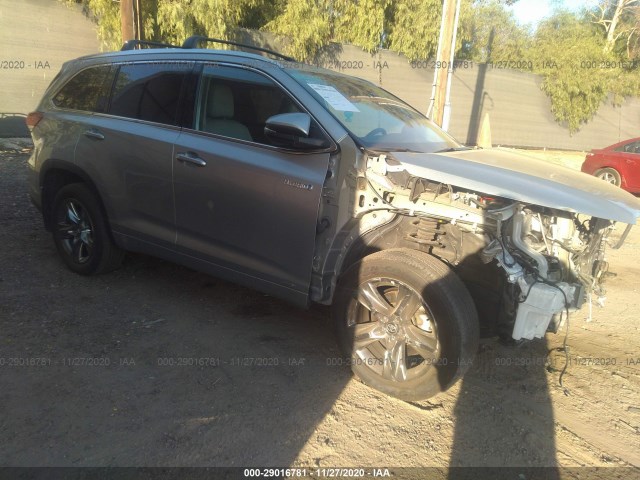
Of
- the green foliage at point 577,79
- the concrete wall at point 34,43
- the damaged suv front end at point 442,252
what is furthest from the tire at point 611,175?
the concrete wall at point 34,43

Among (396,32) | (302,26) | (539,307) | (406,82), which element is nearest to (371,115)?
(539,307)

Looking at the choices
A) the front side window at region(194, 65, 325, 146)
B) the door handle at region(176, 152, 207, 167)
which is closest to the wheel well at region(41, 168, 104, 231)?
the door handle at region(176, 152, 207, 167)

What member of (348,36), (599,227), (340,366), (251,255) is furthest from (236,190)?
(348,36)

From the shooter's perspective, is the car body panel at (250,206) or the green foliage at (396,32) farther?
the green foliage at (396,32)

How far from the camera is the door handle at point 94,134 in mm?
4243

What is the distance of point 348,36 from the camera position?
16016 mm

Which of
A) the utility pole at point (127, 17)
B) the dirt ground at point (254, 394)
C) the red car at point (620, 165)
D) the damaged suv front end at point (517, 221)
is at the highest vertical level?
the utility pole at point (127, 17)

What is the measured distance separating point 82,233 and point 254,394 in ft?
8.16

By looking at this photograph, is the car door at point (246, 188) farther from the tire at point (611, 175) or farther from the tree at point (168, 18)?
the tire at point (611, 175)

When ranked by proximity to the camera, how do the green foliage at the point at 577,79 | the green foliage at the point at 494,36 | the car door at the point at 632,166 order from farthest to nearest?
the green foliage at the point at 494,36 → the green foliage at the point at 577,79 → the car door at the point at 632,166

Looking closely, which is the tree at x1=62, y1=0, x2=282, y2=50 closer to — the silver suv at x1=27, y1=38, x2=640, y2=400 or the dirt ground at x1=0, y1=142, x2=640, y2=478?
the silver suv at x1=27, y1=38, x2=640, y2=400

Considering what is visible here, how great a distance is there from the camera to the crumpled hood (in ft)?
8.87

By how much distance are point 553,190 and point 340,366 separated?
1.71 meters

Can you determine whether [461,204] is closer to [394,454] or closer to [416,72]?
[394,454]
